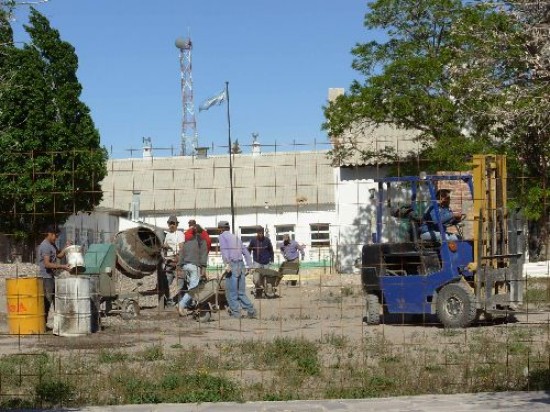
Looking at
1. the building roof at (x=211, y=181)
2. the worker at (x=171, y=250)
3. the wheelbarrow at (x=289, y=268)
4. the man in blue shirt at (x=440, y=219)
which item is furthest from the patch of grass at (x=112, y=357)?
the wheelbarrow at (x=289, y=268)

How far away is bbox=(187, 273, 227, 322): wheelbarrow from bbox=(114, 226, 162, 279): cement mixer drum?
4.84ft

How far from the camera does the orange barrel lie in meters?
15.4

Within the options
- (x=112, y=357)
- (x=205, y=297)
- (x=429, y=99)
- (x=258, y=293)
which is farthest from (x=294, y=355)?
(x=429, y=99)

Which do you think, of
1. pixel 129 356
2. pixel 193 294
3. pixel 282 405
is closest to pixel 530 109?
pixel 282 405

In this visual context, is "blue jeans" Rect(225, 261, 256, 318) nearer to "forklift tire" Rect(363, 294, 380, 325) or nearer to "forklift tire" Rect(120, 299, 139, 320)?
"forklift tire" Rect(120, 299, 139, 320)

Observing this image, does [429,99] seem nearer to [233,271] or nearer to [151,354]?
[233,271]

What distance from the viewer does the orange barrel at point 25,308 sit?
1541 cm

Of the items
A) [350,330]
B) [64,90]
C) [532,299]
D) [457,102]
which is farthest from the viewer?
[64,90]

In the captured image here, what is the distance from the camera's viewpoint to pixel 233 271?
1766 cm

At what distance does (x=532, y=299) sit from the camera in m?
19.3

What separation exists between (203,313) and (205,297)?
0.37 metres

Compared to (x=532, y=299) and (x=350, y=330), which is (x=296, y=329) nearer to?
(x=350, y=330)

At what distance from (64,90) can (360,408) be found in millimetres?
29624

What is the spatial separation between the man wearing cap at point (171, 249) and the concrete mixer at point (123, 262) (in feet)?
0.48
